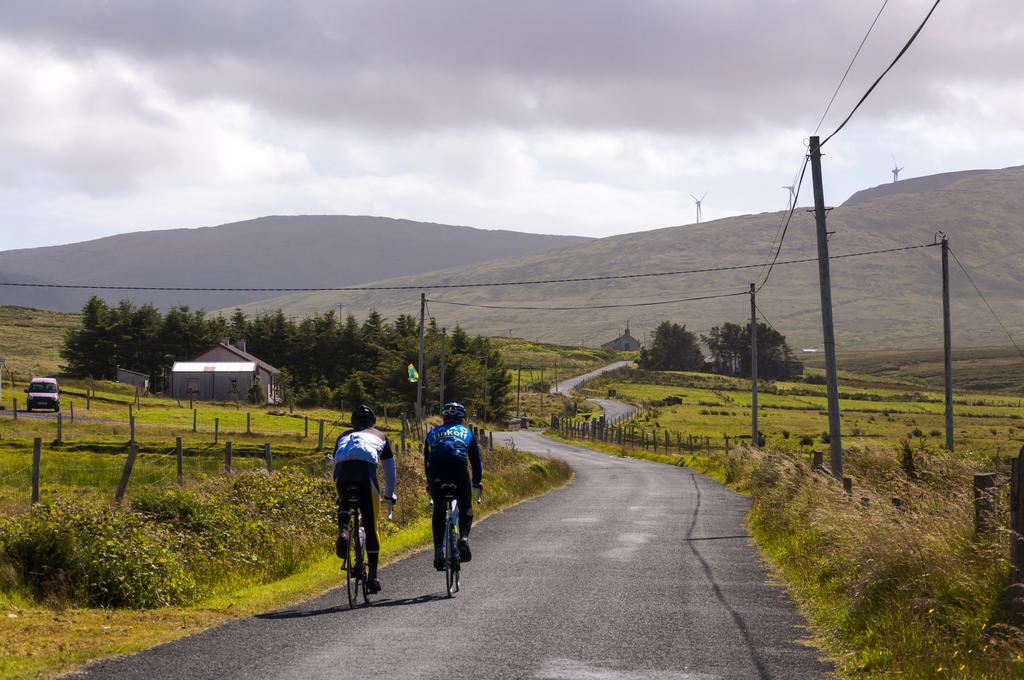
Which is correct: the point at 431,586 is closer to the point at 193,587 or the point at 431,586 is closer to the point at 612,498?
the point at 193,587

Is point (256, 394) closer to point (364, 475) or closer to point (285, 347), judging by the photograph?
point (285, 347)

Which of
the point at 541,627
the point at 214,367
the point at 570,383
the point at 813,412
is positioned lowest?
the point at 813,412

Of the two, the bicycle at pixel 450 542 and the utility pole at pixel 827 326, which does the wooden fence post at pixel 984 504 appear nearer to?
the bicycle at pixel 450 542

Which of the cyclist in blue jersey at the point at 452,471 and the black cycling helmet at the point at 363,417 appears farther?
the cyclist in blue jersey at the point at 452,471

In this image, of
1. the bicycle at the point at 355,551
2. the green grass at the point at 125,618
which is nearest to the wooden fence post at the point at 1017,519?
the bicycle at the point at 355,551

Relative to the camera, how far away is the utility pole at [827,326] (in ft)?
80.6

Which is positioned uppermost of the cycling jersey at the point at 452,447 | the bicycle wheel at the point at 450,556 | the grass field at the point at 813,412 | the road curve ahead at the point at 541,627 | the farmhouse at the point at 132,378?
the farmhouse at the point at 132,378

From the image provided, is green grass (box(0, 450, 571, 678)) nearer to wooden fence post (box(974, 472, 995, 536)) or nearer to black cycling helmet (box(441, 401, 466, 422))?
black cycling helmet (box(441, 401, 466, 422))

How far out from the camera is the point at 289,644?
1006cm

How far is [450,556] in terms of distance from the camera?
13.4 m

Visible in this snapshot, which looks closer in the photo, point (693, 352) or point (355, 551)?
point (355, 551)

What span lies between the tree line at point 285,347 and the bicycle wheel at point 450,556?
93.9 metres

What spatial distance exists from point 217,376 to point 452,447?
105616mm

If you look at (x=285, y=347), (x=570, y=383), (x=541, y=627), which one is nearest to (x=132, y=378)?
(x=285, y=347)
